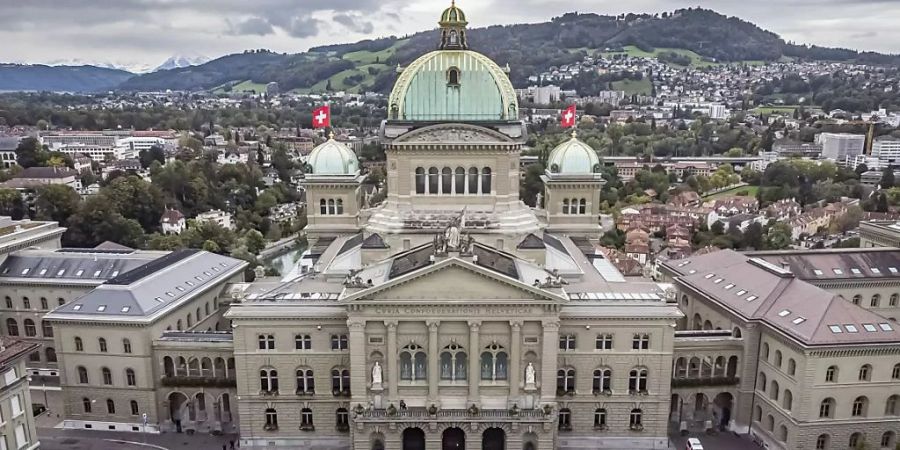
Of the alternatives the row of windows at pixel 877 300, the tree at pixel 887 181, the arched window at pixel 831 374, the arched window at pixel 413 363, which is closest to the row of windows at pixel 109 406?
the arched window at pixel 413 363

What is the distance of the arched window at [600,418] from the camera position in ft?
173

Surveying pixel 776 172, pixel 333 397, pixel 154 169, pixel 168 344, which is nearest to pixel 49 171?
pixel 154 169

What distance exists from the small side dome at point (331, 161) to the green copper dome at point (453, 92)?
919 cm

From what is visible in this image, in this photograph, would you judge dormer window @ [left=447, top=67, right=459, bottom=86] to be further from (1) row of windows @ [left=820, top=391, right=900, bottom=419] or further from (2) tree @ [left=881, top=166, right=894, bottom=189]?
(2) tree @ [left=881, top=166, right=894, bottom=189]

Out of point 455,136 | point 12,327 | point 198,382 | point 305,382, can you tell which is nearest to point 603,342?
point 455,136

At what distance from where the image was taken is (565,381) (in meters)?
52.2

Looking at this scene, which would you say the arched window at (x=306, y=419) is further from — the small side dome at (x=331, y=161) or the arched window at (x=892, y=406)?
the arched window at (x=892, y=406)

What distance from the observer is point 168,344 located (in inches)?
2176

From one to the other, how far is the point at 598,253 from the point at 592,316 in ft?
51.9

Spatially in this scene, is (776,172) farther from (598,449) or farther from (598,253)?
(598,449)

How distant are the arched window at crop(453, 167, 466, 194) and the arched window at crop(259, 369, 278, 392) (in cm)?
2179

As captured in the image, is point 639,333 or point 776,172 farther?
point 776,172

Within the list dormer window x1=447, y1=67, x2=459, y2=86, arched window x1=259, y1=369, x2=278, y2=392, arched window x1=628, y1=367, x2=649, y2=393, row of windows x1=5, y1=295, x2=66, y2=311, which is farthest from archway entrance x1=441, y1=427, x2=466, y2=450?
row of windows x1=5, y1=295, x2=66, y2=311

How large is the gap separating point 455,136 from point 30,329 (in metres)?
48.6
